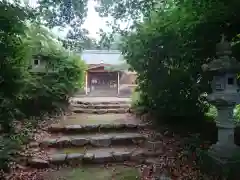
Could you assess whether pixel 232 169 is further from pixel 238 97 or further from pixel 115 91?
pixel 115 91

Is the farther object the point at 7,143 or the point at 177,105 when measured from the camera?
the point at 177,105

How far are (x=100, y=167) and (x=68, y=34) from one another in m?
3.92

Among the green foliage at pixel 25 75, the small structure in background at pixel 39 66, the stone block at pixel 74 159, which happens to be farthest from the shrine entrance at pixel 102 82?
the stone block at pixel 74 159

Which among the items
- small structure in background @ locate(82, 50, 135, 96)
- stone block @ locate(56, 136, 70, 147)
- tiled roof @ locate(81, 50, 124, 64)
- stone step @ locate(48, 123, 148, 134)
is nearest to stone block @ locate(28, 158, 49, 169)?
stone block @ locate(56, 136, 70, 147)

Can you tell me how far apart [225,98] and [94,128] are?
2.69m

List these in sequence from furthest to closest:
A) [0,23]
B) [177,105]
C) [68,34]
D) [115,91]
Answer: [115,91] → [68,34] → [177,105] → [0,23]

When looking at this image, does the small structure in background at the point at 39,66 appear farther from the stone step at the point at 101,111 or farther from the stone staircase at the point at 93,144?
the stone step at the point at 101,111

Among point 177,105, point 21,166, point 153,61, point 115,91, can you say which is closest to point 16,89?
point 21,166

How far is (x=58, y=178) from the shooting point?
10.7ft

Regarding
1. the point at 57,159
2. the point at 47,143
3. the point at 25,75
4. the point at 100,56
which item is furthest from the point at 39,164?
the point at 100,56

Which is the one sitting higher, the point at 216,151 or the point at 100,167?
the point at 216,151

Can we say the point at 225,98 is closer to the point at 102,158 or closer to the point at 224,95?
the point at 224,95

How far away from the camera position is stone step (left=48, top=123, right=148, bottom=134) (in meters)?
4.95

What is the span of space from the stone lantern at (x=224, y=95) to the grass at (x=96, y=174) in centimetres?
113
